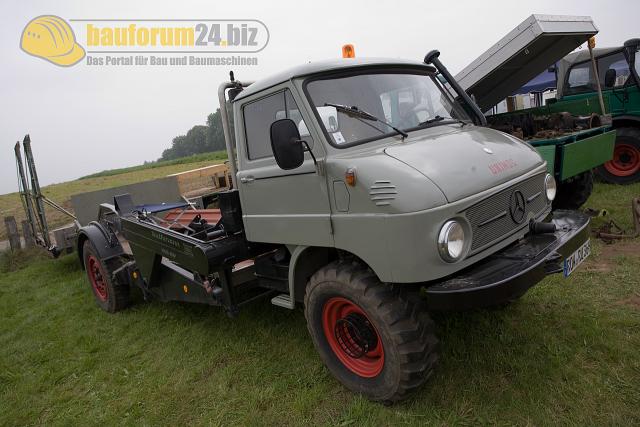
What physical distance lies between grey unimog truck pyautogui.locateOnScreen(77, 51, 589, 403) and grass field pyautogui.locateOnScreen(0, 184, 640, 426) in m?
0.43

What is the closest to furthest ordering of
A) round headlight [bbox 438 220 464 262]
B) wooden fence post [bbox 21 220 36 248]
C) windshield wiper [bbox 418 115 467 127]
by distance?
round headlight [bbox 438 220 464 262], windshield wiper [bbox 418 115 467 127], wooden fence post [bbox 21 220 36 248]

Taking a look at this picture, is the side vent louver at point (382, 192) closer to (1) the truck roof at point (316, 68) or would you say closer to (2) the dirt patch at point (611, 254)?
(1) the truck roof at point (316, 68)

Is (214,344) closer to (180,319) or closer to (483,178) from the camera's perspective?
(180,319)

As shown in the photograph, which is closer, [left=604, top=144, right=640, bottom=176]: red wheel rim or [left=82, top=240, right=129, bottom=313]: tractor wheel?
[left=82, top=240, right=129, bottom=313]: tractor wheel

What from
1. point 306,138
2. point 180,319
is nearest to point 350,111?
point 306,138

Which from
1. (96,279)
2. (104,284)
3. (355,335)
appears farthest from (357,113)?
(96,279)

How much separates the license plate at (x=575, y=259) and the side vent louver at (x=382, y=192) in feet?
4.18

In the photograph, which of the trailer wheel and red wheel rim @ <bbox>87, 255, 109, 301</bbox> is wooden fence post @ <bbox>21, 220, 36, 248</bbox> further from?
the trailer wheel

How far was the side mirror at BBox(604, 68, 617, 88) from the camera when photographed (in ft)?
25.5

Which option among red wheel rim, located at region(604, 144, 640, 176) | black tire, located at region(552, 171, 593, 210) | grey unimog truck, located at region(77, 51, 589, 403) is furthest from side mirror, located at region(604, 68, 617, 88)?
grey unimog truck, located at region(77, 51, 589, 403)

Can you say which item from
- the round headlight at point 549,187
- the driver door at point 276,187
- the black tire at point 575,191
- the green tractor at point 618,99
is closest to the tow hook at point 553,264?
the round headlight at point 549,187

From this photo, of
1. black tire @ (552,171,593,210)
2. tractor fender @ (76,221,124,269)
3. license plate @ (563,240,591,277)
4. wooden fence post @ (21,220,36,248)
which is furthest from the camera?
wooden fence post @ (21,220,36,248)

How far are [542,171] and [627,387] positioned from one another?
1508 millimetres

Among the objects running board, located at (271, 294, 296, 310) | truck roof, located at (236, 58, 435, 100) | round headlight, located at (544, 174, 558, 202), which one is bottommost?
running board, located at (271, 294, 296, 310)
